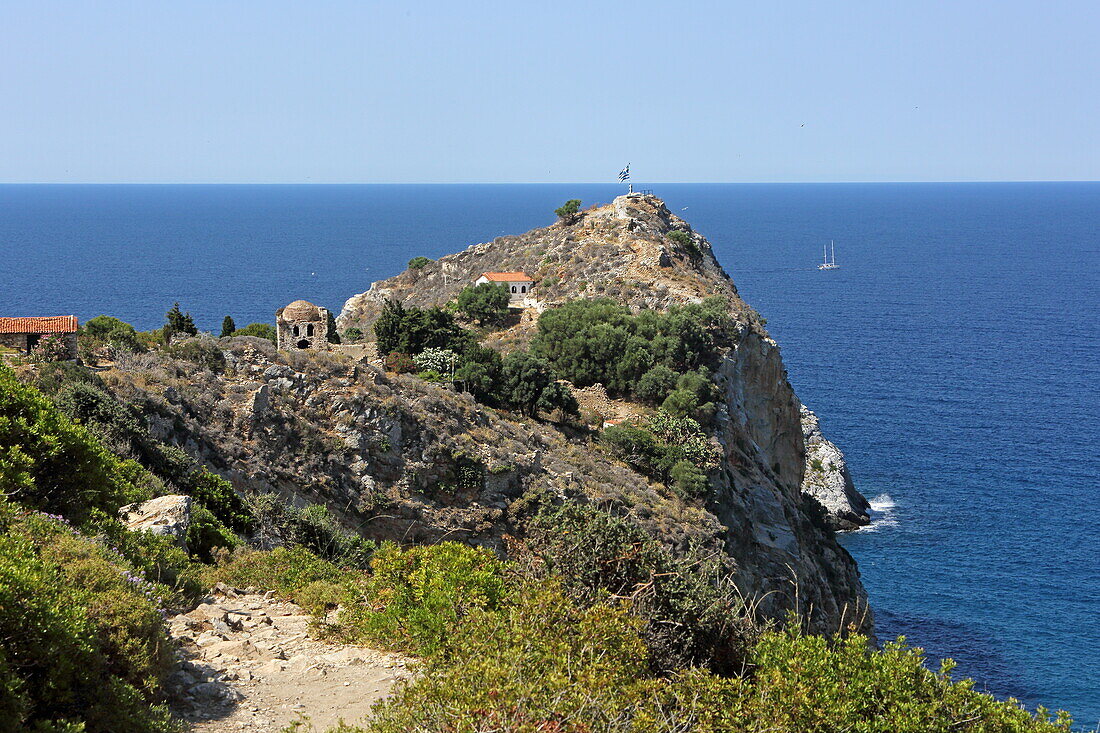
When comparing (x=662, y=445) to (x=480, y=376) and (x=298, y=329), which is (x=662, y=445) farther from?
(x=298, y=329)

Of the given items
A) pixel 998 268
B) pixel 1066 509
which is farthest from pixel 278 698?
pixel 998 268

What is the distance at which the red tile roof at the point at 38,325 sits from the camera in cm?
3206

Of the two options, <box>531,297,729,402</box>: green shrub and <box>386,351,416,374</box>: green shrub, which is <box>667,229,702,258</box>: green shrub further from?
<box>386,351,416,374</box>: green shrub

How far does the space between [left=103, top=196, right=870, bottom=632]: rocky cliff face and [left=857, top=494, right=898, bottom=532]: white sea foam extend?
47.9 ft

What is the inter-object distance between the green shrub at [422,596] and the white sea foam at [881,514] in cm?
5486

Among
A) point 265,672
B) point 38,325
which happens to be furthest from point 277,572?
point 38,325

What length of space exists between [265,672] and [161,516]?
591 cm

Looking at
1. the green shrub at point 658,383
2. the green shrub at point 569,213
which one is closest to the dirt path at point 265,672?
the green shrub at point 658,383

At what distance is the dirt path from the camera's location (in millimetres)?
11719

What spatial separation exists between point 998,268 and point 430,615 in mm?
198692

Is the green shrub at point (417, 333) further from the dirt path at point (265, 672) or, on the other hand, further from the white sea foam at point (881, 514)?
the white sea foam at point (881, 514)

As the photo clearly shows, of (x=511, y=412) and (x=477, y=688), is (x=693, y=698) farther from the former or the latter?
(x=511, y=412)

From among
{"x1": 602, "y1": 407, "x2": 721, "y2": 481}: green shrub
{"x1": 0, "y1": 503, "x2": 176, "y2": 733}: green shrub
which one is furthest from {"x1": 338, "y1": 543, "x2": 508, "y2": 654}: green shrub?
{"x1": 602, "y1": 407, "x2": 721, "y2": 481}: green shrub

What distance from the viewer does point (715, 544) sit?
3522 centimetres
